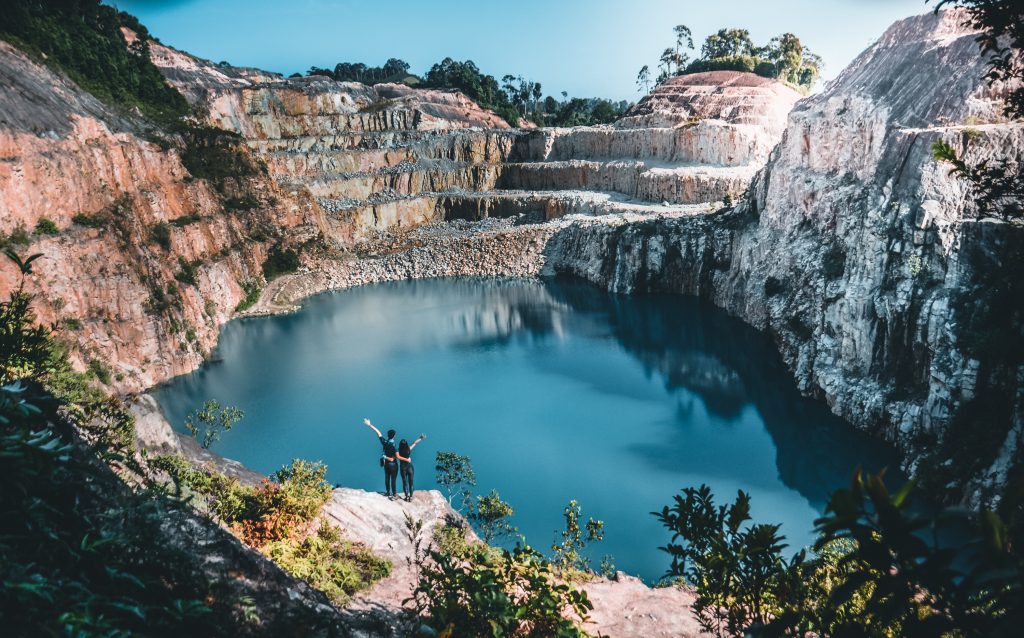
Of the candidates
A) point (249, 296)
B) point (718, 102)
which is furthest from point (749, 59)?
point (249, 296)

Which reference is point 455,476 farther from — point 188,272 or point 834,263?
point 188,272

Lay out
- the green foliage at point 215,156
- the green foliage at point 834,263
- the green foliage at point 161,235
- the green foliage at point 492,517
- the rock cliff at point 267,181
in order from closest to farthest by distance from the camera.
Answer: the green foliage at point 492,517, the green foliage at point 834,263, the rock cliff at point 267,181, the green foliage at point 161,235, the green foliage at point 215,156

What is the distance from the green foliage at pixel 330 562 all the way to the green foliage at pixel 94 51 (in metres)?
31.2

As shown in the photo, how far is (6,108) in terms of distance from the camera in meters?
24.3

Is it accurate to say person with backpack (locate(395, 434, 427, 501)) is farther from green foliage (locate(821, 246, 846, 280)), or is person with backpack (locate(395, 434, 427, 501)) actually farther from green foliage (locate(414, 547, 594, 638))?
green foliage (locate(821, 246, 846, 280))

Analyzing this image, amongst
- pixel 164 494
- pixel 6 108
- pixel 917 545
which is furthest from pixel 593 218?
pixel 917 545

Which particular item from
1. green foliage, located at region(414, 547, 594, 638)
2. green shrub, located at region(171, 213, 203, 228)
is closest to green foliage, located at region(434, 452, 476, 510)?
green foliage, located at region(414, 547, 594, 638)

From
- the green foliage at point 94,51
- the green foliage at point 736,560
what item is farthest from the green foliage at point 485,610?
the green foliage at point 94,51

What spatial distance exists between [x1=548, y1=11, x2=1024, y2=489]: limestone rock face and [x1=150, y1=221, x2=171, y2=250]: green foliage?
28102mm

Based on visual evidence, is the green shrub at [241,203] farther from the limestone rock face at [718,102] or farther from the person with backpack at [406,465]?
the person with backpack at [406,465]

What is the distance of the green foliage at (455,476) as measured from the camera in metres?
17.7

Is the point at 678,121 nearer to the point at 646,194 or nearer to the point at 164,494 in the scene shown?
the point at 646,194

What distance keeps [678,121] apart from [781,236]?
80.8 ft

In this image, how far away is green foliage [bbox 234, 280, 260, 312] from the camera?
1435 inches
